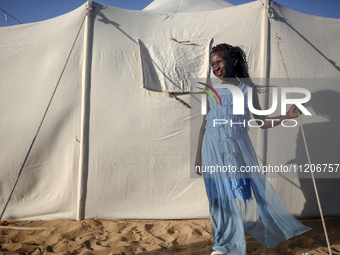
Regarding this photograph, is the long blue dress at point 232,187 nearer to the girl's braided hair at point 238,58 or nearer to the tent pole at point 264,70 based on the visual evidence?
the girl's braided hair at point 238,58

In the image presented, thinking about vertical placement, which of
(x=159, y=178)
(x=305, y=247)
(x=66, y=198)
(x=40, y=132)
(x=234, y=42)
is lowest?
(x=305, y=247)

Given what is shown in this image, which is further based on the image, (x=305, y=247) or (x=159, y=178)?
(x=159, y=178)

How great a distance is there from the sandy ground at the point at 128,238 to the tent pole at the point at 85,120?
0.24 meters

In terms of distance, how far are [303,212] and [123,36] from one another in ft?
7.96

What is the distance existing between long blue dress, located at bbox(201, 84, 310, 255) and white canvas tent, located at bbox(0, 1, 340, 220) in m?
0.72

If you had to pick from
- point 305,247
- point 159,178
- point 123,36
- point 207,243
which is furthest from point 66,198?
point 305,247

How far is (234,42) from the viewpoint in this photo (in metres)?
3.09

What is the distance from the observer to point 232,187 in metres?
2.22

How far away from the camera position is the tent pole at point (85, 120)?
3029mm

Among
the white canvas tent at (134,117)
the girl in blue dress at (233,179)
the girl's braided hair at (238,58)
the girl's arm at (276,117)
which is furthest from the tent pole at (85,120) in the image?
the girl's arm at (276,117)

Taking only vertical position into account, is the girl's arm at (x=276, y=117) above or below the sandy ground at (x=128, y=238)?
above

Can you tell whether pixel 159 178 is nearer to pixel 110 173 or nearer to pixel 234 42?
pixel 110 173

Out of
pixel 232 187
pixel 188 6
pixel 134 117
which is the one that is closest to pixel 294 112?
pixel 232 187

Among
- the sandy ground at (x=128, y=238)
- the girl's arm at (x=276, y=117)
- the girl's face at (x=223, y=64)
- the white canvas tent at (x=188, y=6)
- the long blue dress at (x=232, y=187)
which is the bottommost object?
the sandy ground at (x=128, y=238)
